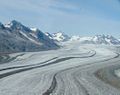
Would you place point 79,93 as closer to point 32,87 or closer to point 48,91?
point 48,91

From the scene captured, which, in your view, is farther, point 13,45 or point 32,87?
point 13,45

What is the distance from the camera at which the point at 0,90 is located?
105 ft

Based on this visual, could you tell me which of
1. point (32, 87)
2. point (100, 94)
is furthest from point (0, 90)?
point (100, 94)

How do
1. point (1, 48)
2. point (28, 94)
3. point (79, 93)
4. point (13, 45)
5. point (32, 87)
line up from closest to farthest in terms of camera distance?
point (28, 94)
point (79, 93)
point (32, 87)
point (1, 48)
point (13, 45)

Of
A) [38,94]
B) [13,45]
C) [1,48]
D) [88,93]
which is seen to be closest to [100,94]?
[88,93]

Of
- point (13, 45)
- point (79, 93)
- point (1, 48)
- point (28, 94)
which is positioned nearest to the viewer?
point (28, 94)

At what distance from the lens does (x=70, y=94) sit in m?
32.2

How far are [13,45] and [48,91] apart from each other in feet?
520

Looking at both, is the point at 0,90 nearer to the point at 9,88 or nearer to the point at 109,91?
the point at 9,88

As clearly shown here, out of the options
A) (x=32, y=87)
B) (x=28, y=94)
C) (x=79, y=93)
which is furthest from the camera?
(x=32, y=87)

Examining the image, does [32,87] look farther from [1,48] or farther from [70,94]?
[1,48]

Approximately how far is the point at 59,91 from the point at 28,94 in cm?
397

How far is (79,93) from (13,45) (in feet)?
522

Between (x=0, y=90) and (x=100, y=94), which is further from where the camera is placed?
(x=100, y=94)
